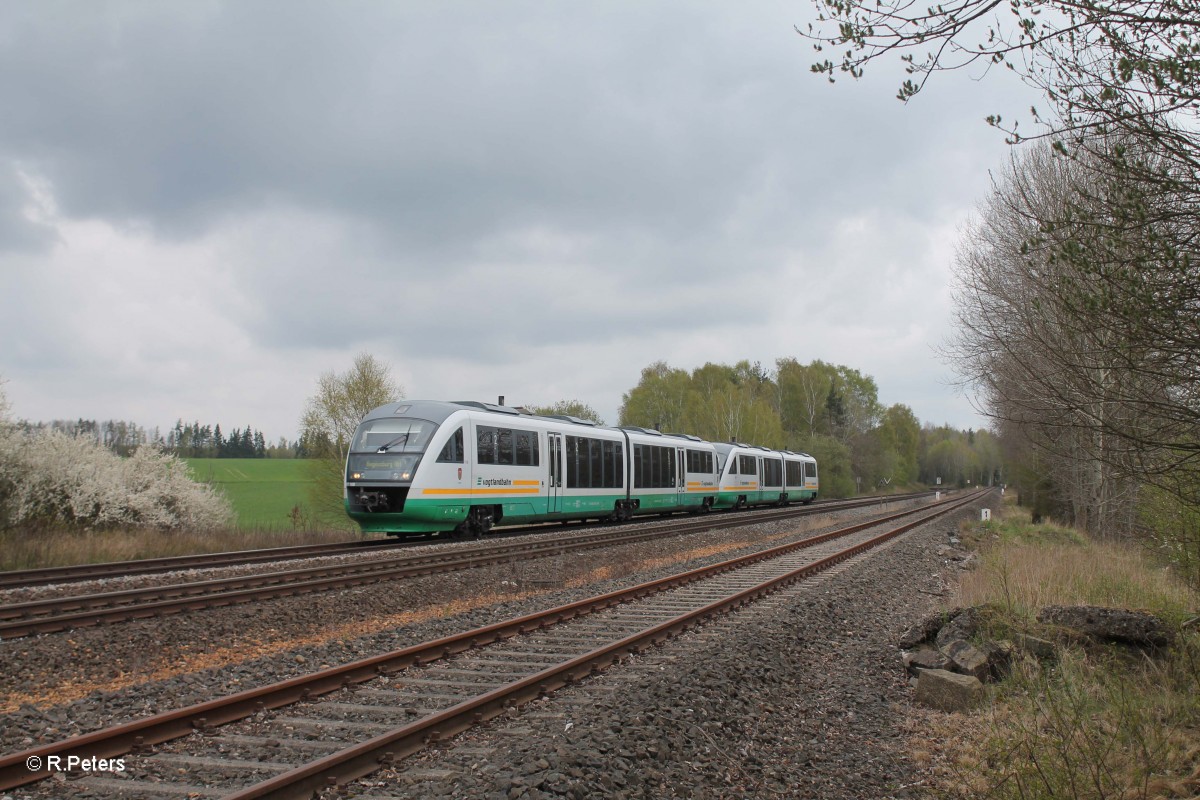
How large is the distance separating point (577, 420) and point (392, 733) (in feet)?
64.8

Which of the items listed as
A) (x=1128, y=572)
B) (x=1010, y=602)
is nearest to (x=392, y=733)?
(x=1010, y=602)

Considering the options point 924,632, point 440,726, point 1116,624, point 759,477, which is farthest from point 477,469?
point 759,477

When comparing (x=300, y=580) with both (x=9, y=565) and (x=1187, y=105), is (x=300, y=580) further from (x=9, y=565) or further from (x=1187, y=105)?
(x=1187, y=105)

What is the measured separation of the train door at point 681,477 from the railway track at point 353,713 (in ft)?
67.6

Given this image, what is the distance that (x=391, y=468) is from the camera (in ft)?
57.1

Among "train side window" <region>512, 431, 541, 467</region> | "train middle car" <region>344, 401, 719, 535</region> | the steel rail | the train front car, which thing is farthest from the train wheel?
the steel rail

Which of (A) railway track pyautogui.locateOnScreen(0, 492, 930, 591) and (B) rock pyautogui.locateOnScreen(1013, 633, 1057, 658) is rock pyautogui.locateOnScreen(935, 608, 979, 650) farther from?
(A) railway track pyautogui.locateOnScreen(0, 492, 930, 591)

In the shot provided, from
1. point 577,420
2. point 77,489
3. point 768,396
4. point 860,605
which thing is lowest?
point 860,605

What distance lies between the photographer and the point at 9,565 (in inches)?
568

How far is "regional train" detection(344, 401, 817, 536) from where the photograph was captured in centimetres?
1753

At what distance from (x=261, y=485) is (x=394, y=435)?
51157 millimetres

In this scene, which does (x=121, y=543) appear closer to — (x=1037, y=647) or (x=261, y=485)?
(x=1037, y=647)

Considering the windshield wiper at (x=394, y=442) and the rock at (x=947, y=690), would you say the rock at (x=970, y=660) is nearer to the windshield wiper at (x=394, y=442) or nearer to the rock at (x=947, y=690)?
the rock at (x=947, y=690)

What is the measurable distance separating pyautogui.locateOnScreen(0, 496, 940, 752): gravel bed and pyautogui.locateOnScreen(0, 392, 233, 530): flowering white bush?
11889 millimetres
